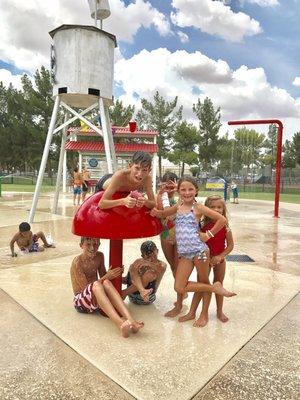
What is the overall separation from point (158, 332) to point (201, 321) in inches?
18.6

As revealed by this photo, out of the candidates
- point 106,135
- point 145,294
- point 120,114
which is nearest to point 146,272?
point 145,294

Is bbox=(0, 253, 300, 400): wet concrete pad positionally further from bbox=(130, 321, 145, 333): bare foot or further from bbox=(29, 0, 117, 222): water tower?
bbox=(29, 0, 117, 222): water tower

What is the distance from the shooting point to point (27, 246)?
6840 millimetres

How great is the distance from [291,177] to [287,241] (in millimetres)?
38742

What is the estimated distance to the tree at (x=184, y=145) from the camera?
54.6 metres

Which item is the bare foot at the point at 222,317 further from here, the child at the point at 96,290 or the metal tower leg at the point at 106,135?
the metal tower leg at the point at 106,135

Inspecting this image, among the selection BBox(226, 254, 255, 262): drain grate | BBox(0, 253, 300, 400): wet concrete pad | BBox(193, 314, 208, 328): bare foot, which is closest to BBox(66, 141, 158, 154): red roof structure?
BBox(226, 254, 255, 262): drain grate

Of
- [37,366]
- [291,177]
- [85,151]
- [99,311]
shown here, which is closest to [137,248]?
[99,311]

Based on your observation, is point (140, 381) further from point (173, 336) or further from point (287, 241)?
point (287, 241)

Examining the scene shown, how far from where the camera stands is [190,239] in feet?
12.1

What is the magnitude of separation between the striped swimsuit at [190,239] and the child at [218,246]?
18 cm

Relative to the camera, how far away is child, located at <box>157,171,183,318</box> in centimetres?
402

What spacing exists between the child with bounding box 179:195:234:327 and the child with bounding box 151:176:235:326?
0.48 feet

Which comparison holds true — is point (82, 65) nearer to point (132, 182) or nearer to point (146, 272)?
point (132, 182)
